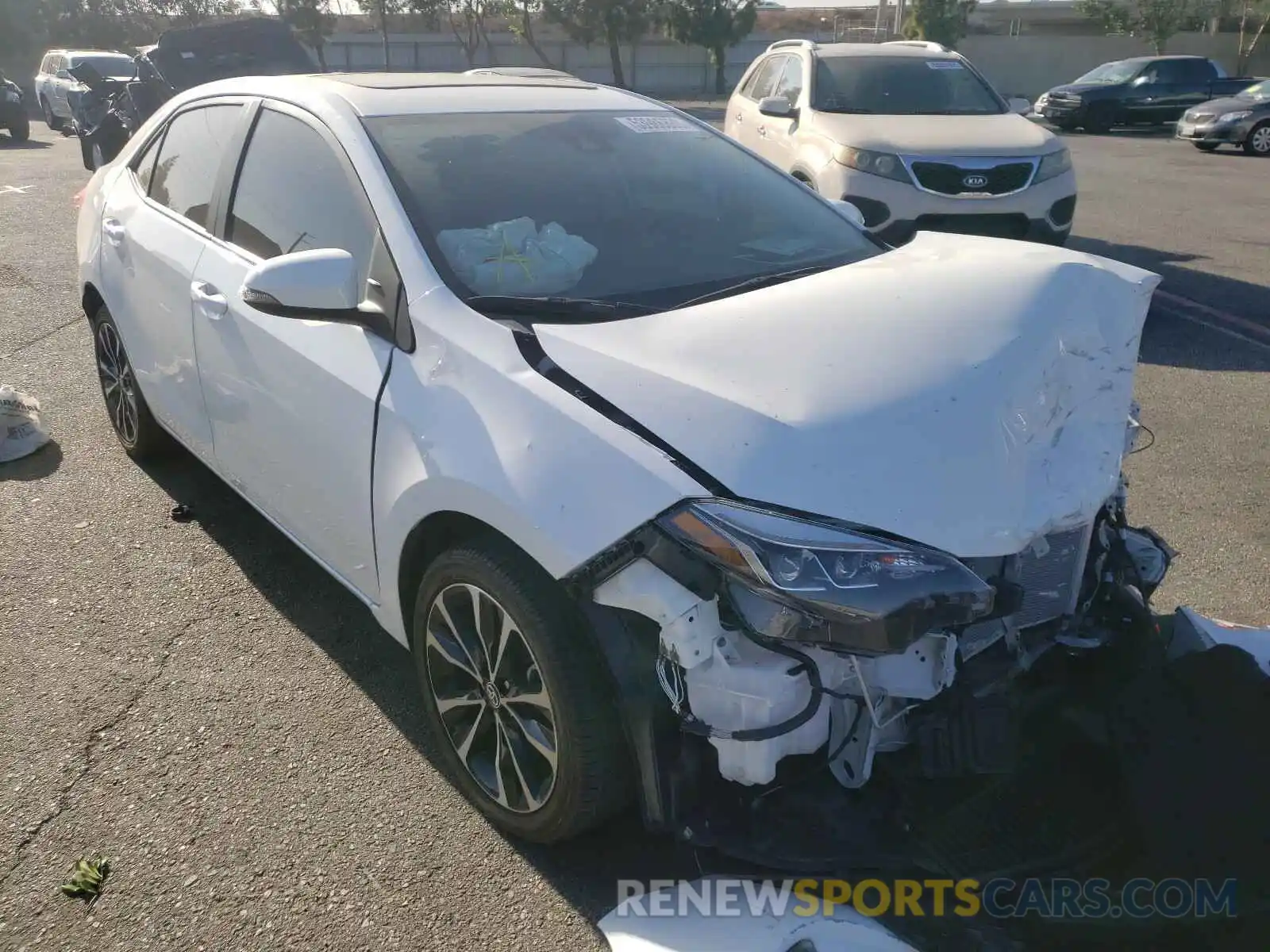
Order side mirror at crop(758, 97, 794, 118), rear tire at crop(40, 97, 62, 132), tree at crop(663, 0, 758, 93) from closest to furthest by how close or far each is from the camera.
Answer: side mirror at crop(758, 97, 794, 118) < rear tire at crop(40, 97, 62, 132) < tree at crop(663, 0, 758, 93)

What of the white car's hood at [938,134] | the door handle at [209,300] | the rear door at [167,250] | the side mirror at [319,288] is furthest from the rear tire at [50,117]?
the side mirror at [319,288]

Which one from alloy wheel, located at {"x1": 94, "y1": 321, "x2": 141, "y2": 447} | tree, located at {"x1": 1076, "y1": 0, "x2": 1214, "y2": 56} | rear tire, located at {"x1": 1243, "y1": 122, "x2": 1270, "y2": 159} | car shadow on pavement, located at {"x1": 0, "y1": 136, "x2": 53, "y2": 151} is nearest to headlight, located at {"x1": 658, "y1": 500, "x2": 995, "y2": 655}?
alloy wheel, located at {"x1": 94, "y1": 321, "x2": 141, "y2": 447}

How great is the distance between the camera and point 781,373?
2285 mm

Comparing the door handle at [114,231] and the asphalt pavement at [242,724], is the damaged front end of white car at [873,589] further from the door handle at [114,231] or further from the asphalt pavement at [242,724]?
the door handle at [114,231]

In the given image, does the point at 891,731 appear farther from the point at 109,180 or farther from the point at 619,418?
the point at 109,180

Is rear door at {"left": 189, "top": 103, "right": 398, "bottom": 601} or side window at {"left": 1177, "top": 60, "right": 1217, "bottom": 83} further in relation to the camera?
side window at {"left": 1177, "top": 60, "right": 1217, "bottom": 83}

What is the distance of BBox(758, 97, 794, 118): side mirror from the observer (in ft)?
27.5

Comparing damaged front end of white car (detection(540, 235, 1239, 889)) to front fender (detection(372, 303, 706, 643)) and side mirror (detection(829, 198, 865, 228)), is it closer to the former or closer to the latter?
front fender (detection(372, 303, 706, 643))

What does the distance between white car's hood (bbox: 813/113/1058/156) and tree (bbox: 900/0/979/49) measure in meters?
38.9

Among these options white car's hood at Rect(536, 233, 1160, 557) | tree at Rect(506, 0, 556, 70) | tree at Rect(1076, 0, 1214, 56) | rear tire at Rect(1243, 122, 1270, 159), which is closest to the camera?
white car's hood at Rect(536, 233, 1160, 557)

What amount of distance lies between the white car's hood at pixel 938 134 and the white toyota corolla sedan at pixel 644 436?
165 inches

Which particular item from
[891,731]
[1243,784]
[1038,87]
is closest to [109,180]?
[891,731]

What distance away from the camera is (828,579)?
1.98 meters

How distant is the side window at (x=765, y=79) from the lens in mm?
9398
